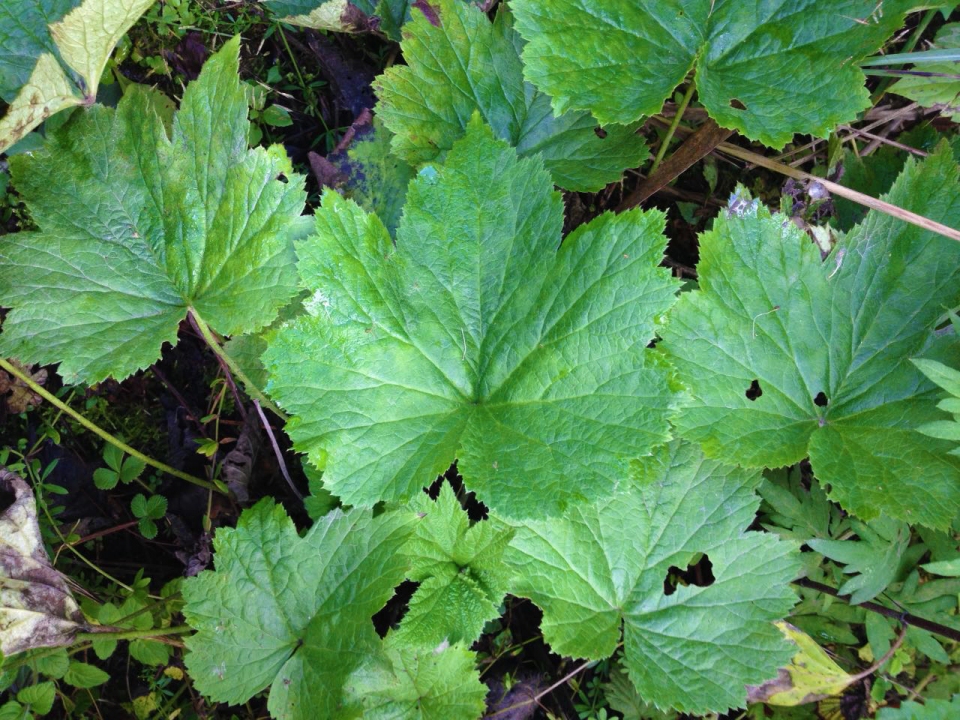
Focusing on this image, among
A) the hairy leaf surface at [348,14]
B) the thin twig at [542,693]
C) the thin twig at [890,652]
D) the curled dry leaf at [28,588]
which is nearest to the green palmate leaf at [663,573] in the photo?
the thin twig at [542,693]

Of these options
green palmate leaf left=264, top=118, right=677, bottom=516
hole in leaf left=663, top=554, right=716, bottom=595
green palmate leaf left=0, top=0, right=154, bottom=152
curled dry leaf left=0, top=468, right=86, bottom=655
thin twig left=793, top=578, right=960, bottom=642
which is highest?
green palmate leaf left=0, top=0, right=154, bottom=152

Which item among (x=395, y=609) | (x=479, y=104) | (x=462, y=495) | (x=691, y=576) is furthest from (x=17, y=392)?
(x=691, y=576)

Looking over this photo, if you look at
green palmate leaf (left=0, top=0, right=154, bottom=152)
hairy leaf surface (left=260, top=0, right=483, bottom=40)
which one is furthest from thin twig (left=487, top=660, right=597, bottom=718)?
green palmate leaf (left=0, top=0, right=154, bottom=152)

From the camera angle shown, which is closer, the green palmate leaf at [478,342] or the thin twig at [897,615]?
the green palmate leaf at [478,342]

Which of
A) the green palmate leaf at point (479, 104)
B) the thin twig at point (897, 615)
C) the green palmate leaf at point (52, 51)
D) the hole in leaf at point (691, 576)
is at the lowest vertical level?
the thin twig at point (897, 615)

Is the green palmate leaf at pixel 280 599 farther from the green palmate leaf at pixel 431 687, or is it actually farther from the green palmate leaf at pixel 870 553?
the green palmate leaf at pixel 870 553

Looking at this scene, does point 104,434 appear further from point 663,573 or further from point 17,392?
point 663,573

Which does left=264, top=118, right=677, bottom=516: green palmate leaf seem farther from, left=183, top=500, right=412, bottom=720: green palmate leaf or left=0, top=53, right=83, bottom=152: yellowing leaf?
left=0, top=53, right=83, bottom=152: yellowing leaf
